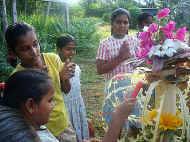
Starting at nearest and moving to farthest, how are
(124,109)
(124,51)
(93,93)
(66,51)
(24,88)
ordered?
1. (24,88)
2. (124,109)
3. (124,51)
4. (66,51)
5. (93,93)

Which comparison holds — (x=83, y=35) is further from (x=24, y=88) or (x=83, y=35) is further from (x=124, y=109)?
(x=24, y=88)

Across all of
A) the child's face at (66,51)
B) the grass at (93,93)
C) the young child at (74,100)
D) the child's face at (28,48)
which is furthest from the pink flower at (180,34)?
the grass at (93,93)

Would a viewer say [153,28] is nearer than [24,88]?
No

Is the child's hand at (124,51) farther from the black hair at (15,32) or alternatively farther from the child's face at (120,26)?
the black hair at (15,32)

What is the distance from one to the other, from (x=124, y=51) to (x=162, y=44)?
55.3 inches

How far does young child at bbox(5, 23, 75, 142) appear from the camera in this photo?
2.50 meters

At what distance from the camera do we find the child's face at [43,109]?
68.4 inches

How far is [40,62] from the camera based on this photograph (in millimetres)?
2559

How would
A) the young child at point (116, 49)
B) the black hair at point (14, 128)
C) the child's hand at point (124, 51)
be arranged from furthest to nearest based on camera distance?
the young child at point (116, 49), the child's hand at point (124, 51), the black hair at point (14, 128)

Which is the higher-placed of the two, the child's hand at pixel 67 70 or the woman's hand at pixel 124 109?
the child's hand at pixel 67 70

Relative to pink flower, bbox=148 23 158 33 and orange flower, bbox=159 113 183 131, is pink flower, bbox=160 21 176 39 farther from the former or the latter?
orange flower, bbox=159 113 183 131

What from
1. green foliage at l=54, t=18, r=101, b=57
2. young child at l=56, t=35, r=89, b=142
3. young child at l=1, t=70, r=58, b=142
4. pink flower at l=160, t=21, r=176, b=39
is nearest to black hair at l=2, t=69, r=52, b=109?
young child at l=1, t=70, r=58, b=142

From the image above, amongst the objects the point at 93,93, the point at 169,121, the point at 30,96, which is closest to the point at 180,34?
the point at 169,121

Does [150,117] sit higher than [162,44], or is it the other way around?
[162,44]
